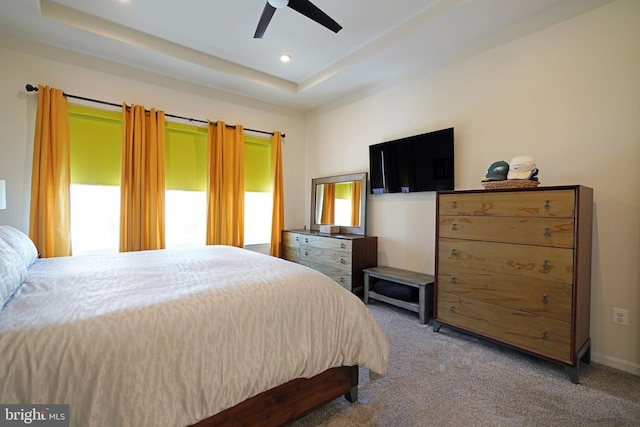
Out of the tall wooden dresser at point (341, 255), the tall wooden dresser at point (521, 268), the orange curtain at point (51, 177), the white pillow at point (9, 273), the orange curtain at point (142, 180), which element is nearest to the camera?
the white pillow at point (9, 273)

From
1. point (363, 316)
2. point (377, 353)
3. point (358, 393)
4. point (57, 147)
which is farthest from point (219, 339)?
point (57, 147)

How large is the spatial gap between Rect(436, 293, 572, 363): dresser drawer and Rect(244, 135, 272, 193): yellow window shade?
2.98 meters

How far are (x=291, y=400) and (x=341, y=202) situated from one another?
10.0 feet

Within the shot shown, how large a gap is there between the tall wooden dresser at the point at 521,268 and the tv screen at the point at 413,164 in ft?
1.90

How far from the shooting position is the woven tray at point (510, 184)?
2.13 m

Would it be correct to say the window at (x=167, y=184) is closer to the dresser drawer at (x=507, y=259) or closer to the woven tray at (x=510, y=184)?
the dresser drawer at (x=507, y=259)

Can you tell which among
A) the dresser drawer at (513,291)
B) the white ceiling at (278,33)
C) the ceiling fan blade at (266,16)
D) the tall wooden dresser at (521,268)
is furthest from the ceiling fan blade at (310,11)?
the dresser drawer at (513,291)

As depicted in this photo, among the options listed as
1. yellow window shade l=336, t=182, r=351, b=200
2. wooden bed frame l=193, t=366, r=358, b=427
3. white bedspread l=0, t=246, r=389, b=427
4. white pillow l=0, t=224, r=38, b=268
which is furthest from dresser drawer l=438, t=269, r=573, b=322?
white pillow l=0, t=224, r=38, b=268

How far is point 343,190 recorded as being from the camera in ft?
13.8

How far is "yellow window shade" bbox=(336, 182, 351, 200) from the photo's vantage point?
4117 mm

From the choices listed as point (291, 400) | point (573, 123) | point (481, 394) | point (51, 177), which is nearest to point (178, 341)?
point (291, 400)

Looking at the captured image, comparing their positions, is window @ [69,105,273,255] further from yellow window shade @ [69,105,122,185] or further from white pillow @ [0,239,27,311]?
white pillow @ [0,239,27,311]

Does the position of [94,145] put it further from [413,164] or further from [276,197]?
[413,164]

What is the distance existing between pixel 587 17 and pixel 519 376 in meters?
2.79
